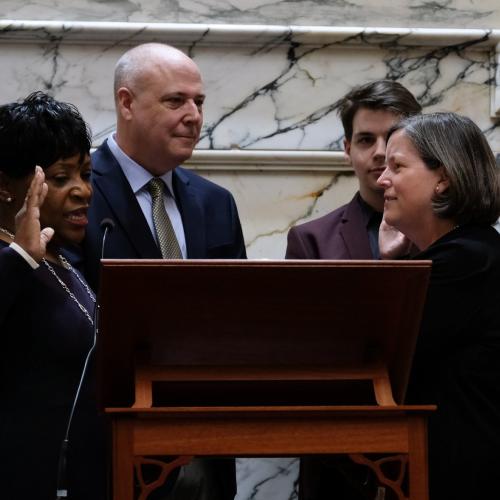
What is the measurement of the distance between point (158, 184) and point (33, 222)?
3.69ft

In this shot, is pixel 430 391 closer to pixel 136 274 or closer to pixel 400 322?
pixel 400 322

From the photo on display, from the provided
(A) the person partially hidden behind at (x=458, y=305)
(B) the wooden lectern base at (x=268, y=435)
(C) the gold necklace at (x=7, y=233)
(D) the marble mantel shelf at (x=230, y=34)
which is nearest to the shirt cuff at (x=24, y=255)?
(C) the gold necklace at (x=7, y=233)

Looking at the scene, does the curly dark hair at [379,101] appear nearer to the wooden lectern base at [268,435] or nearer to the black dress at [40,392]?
the black dress at [40,392]

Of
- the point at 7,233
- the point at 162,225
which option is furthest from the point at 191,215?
the point at 7,233

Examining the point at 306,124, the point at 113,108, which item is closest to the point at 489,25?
the point at 306,124

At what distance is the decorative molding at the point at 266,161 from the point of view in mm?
4324

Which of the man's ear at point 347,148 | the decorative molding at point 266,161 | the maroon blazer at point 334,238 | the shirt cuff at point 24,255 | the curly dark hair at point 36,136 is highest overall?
the decorative molding at point 266,161

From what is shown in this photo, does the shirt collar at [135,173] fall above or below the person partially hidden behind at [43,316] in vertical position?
above

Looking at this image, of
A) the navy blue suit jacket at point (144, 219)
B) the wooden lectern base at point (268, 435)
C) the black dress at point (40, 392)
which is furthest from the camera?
the navy blue suit jacket at point (144, 219)

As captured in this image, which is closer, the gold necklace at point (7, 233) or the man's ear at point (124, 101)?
the gold necklace at point (7, 233)

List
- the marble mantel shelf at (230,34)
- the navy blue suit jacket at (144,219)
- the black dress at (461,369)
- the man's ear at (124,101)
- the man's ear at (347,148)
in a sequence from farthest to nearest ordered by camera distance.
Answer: the marble mantel shelf at (230,34)
the man's ear at (347,148)
the man's ear at (124,101)
the navy blue suit jacket at (144,219)
the black dress at (461,369)

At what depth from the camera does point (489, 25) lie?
4551mm

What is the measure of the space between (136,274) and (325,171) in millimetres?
2031

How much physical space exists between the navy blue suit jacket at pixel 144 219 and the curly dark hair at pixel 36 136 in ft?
1.92
